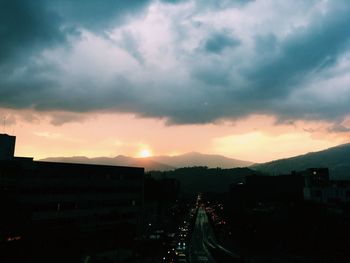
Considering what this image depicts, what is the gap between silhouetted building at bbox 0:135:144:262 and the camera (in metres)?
57.7

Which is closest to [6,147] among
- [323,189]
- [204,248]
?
[204,248]

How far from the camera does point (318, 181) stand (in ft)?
418

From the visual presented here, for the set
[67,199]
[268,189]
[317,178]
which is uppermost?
[317,178]

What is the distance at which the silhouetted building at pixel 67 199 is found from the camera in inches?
2271

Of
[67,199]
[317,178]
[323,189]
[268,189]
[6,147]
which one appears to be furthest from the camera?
[268,189]

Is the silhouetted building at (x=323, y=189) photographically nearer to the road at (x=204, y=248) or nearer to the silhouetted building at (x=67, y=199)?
the road at (x=204, y=248)

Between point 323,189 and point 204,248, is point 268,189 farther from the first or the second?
point 204,248

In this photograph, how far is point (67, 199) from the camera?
67.1 metres

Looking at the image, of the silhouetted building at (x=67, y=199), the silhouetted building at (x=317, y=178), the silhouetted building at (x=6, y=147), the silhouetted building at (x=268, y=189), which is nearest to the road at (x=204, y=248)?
the silhouetted building at (x=67, y=199)

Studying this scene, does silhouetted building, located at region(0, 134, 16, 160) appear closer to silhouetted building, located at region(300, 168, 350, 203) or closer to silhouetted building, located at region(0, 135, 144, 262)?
silhouetted building, located at region(0, 135, 144, 262)

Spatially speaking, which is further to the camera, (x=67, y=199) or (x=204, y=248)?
(x=204, y=248)

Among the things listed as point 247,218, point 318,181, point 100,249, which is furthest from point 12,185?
point 318,181

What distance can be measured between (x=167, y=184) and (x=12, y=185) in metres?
90.4

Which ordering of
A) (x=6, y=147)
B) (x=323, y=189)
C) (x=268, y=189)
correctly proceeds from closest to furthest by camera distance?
(x=6, y=147)
(x=323, y=189)
(x=268, y=189)
